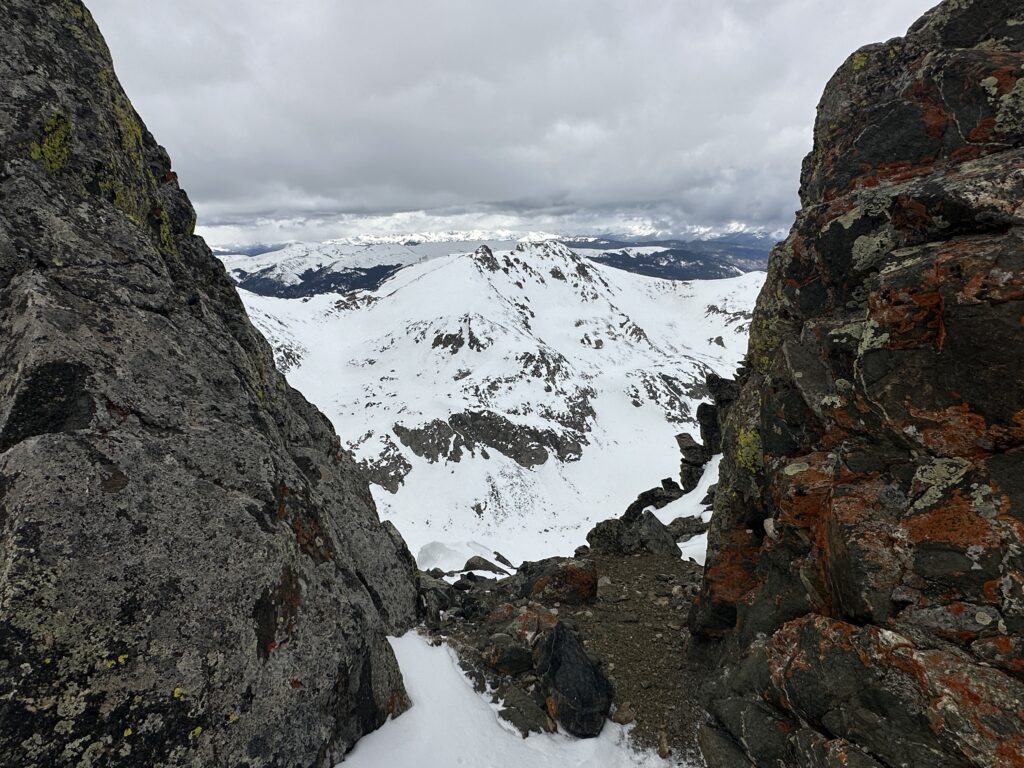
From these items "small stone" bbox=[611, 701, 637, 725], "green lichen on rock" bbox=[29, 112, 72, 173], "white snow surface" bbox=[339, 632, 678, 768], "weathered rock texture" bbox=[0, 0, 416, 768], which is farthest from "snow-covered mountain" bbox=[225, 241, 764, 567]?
"green lichen on rock" bbox=[29, 112, 72, 173]

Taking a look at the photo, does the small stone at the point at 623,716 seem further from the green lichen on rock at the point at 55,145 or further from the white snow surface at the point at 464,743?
the green lichen on rock at the point at 55,145

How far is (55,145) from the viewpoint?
10.3m

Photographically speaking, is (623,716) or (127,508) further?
(623,716)

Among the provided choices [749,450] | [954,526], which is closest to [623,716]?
[749,450]

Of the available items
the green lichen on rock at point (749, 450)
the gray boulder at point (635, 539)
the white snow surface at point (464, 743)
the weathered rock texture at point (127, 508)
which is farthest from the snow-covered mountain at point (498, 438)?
the weathered rock texture at point (127, 508)

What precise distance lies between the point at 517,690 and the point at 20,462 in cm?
1204

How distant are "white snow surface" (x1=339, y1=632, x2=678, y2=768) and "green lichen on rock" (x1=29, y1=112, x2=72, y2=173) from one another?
1357 cm

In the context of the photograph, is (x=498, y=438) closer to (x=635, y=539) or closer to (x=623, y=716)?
(x=635, y=539)

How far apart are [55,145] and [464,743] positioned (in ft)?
52.1

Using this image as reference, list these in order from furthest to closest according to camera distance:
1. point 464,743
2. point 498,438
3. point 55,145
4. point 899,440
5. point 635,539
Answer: point 498,438, point 635,539, point 464,743, point 55,145, point 899,440

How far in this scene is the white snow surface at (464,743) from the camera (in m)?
9.85

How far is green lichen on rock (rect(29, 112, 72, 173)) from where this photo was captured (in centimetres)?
1002

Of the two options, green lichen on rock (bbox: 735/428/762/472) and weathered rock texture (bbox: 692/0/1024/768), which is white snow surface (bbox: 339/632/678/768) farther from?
green lichen on rock (bbox: 735/428/762/472)

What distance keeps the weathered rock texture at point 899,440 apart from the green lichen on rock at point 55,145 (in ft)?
54.2
